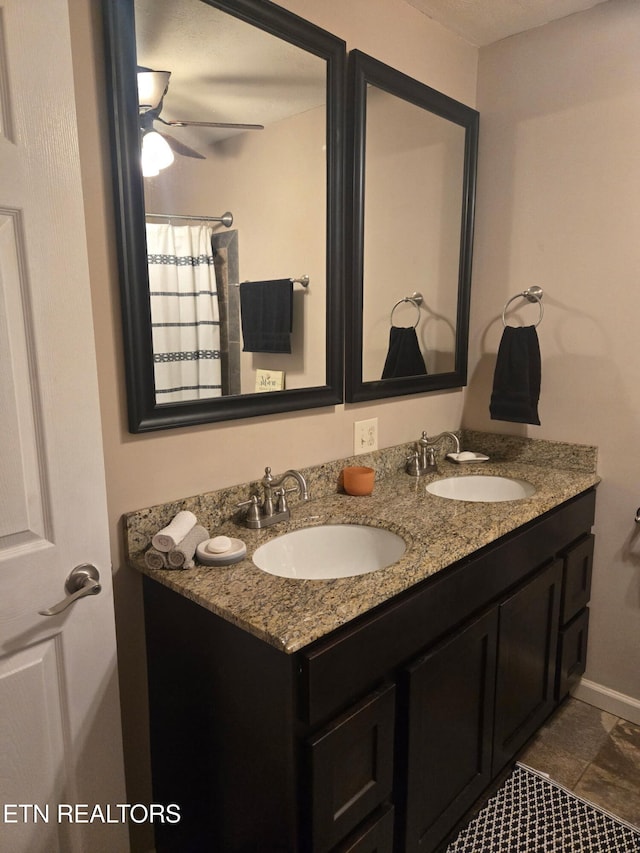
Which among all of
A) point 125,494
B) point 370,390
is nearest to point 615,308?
point 370,390

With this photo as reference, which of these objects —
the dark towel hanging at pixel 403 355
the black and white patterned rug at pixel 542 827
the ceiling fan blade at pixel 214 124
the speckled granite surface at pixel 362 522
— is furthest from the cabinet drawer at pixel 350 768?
the ceiling fan blade at pixel 214 124

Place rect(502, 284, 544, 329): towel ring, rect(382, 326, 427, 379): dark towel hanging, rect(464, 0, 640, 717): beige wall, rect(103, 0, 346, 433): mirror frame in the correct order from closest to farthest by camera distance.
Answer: rect(103, 0, 346, 433): mirror frame < rect(464, 0, 640, 717): beige wall < rect(382, 326, 427, 379): dark towel hanging < rect(502, 284, 544, 329): towel ring

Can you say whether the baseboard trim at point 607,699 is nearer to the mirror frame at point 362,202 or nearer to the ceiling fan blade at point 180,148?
the mirror frame at point 362,202

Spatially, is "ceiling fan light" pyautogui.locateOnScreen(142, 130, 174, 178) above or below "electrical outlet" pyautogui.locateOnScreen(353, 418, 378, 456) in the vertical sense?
above

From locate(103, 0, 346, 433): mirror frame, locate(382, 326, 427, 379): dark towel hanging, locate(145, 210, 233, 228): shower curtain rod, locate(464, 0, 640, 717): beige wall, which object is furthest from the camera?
locate(382, 326, 427, 379): dark towel hanging

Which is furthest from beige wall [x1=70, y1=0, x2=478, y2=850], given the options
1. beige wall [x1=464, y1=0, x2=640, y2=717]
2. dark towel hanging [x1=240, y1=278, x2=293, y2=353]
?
beige wall [x1=464, y1=0, x2=640, y2=717]

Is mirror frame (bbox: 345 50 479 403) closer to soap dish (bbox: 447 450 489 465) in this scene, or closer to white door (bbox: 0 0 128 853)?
soap dish (bbox: 447 450 489 465)

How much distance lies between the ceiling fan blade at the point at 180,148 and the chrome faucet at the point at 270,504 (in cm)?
78

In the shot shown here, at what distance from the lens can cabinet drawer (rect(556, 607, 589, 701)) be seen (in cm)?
191

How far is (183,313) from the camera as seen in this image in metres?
1.35

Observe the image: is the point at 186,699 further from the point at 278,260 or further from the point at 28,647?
the point at 278,260

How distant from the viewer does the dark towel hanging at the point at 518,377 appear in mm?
1989

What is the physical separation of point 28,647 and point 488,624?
106 centimetres

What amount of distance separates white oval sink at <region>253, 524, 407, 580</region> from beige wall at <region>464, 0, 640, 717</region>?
97 cm
